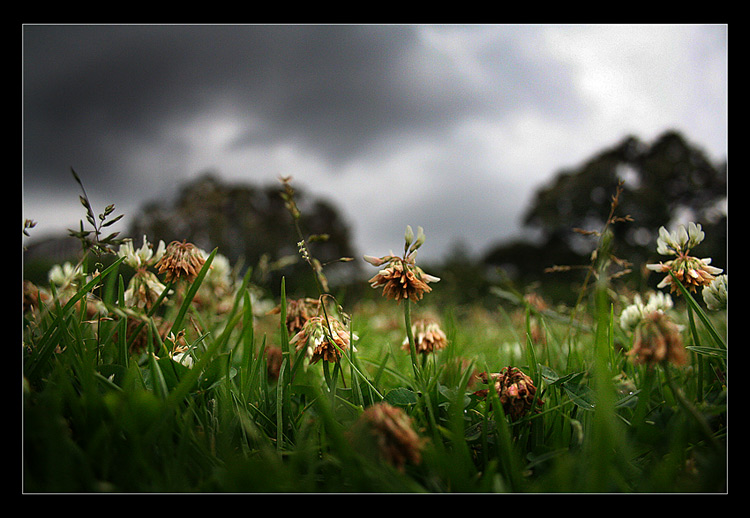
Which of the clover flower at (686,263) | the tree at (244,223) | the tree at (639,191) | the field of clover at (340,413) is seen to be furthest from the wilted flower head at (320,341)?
the tree at (639,191)

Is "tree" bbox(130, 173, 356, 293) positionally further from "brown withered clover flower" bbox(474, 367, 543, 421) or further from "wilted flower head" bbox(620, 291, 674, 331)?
"brown withered clover flower" bbox(474, 367, 543, 421)

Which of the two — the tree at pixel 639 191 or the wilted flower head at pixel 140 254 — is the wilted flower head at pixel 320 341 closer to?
the wilted flower head at pixel 140 254

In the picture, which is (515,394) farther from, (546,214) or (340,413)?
(546,214)

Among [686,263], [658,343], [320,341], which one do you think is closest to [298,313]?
[320,341]

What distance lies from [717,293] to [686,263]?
140 millimetres

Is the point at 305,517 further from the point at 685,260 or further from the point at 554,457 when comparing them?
the point at 685,260

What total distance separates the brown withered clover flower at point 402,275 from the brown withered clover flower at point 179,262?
1.37ft

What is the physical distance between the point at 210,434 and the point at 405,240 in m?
0.53

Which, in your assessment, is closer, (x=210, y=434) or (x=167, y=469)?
(x=167, y=469)

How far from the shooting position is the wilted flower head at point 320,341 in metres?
0.89

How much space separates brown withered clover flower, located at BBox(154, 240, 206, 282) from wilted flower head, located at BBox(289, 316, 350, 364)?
0.30 m

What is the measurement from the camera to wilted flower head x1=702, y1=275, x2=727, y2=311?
41.3 inches
